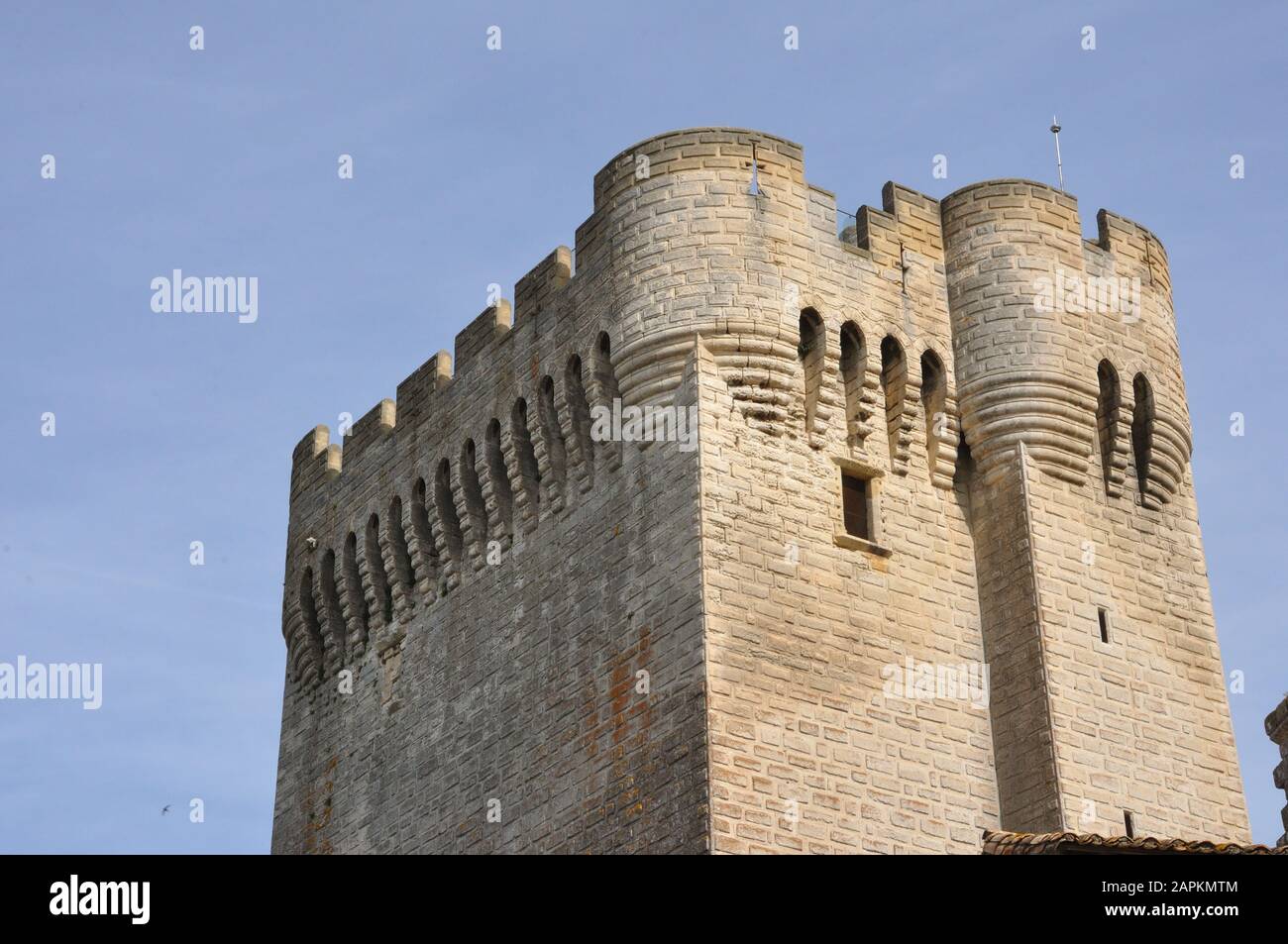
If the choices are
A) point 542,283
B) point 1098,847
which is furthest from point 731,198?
point 1098,847

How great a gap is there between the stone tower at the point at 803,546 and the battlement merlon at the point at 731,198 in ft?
0.14

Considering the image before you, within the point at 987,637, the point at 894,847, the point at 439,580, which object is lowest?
the point at 894,847

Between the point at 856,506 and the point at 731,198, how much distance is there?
3.43 m

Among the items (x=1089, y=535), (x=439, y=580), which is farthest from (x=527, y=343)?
(x=1089, y=535)

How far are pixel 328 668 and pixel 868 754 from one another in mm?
9206

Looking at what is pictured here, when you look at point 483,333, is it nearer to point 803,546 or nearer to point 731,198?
point 731,198

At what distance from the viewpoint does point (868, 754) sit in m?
20.5

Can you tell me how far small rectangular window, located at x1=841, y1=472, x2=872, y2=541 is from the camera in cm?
2200

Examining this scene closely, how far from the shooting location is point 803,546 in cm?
2122

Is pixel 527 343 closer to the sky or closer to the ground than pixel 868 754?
closer to the sky
